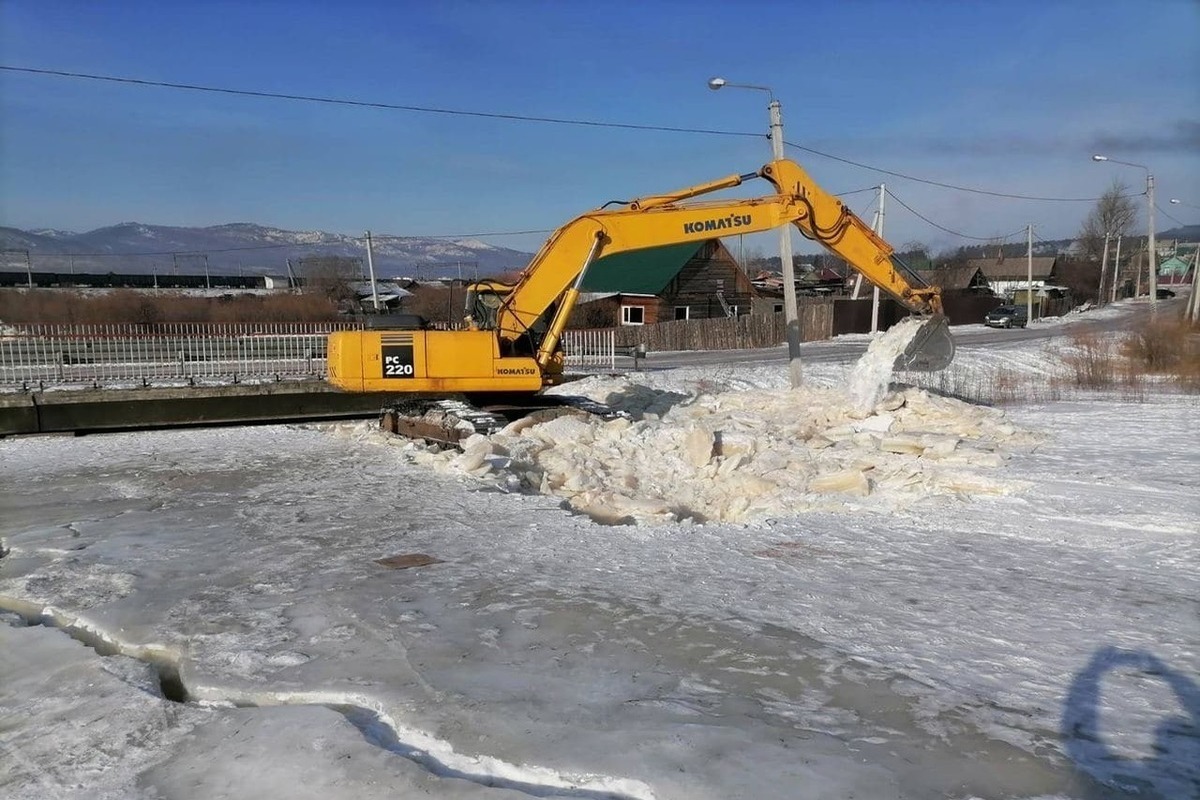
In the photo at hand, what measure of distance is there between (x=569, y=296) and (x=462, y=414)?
2677 mm

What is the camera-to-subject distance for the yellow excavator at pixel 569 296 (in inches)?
539

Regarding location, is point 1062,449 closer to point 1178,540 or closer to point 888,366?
point 888,366

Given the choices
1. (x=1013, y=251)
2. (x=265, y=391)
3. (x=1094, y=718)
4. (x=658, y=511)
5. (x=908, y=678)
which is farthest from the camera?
(x=1013, y=251)

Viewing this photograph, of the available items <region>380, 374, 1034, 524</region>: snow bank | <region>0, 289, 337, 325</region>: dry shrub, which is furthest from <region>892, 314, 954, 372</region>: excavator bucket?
<region>0, 289, 337, 325</region>: dry shrub

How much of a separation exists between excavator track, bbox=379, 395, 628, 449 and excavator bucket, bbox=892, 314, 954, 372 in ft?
16.0

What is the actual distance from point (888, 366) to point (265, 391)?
12.2m

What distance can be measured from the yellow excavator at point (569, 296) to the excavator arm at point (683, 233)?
0.06 ft

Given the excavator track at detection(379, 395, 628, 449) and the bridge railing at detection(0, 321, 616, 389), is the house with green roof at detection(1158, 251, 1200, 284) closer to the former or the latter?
the bridge railing at detection(0, 321, 616, 389)

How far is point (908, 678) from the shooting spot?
5207 millimetres

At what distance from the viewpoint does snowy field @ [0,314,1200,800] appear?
13.8 feet

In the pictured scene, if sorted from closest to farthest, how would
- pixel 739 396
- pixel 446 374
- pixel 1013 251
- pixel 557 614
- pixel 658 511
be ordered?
pixel 557 614
pixel 658 511
pixel 446 374
pixel 739 396
pixel 1013 251

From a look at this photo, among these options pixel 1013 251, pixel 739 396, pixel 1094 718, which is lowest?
pixel 1094 718

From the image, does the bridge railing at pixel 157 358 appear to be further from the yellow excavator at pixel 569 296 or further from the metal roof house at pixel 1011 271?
the metal roof house at pixel 1011 271

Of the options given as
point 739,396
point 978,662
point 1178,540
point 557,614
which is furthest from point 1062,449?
point 557,614
